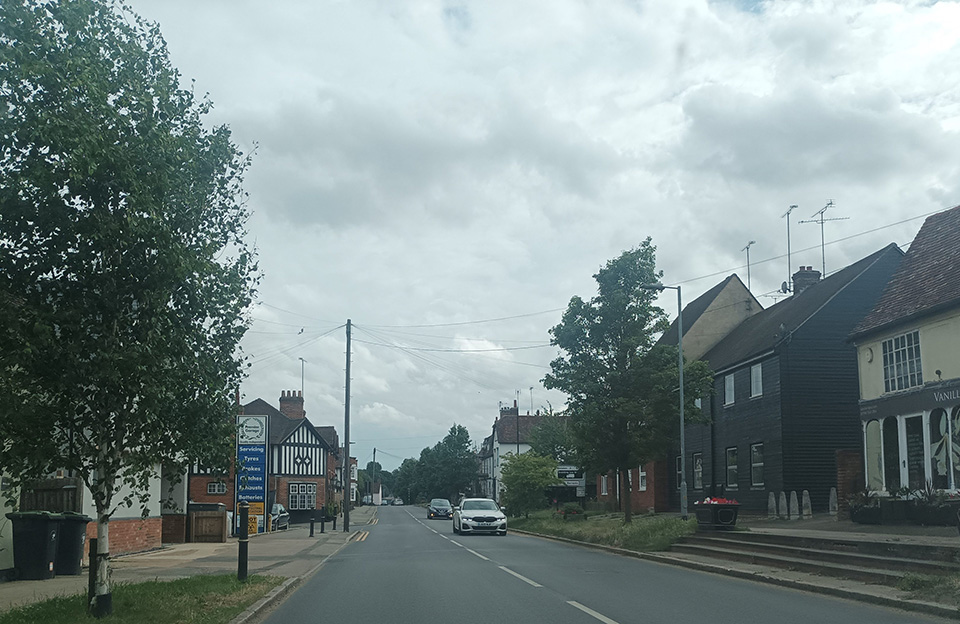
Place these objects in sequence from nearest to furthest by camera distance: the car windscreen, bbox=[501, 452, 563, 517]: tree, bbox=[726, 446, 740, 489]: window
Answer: bbox=[726, 446, 740, 489]: window
the car windscreen
bbox=[501, 452, 563, 517]: tree

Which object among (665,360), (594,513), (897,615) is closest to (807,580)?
(897,615)

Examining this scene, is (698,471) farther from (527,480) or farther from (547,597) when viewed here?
(547,597)

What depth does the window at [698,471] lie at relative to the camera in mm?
39969

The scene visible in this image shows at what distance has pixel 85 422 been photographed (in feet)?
34.1

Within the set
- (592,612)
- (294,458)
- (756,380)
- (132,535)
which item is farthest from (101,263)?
(294,458)

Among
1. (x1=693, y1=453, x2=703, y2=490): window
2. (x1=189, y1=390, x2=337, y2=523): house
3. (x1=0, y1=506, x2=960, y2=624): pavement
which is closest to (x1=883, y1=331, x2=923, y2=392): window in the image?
(x1=0, y1=506, x2=960, y2=624): pavement

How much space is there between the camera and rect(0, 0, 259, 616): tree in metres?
9.63

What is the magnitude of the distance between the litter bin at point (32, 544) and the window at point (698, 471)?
2940 cm

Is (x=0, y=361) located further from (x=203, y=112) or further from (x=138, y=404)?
(x=203, y=112)

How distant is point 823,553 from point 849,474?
10.2 meters

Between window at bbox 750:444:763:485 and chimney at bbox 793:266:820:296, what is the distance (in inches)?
339

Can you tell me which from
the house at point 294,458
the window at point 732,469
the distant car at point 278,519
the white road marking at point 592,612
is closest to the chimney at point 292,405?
the house at point 294,458

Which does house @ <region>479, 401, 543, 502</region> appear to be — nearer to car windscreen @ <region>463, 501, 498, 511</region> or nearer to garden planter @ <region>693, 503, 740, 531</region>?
car windscreen @ <region>463, 501, 498, 511</region>

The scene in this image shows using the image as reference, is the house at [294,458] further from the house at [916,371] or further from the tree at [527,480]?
the house at [916,371]
